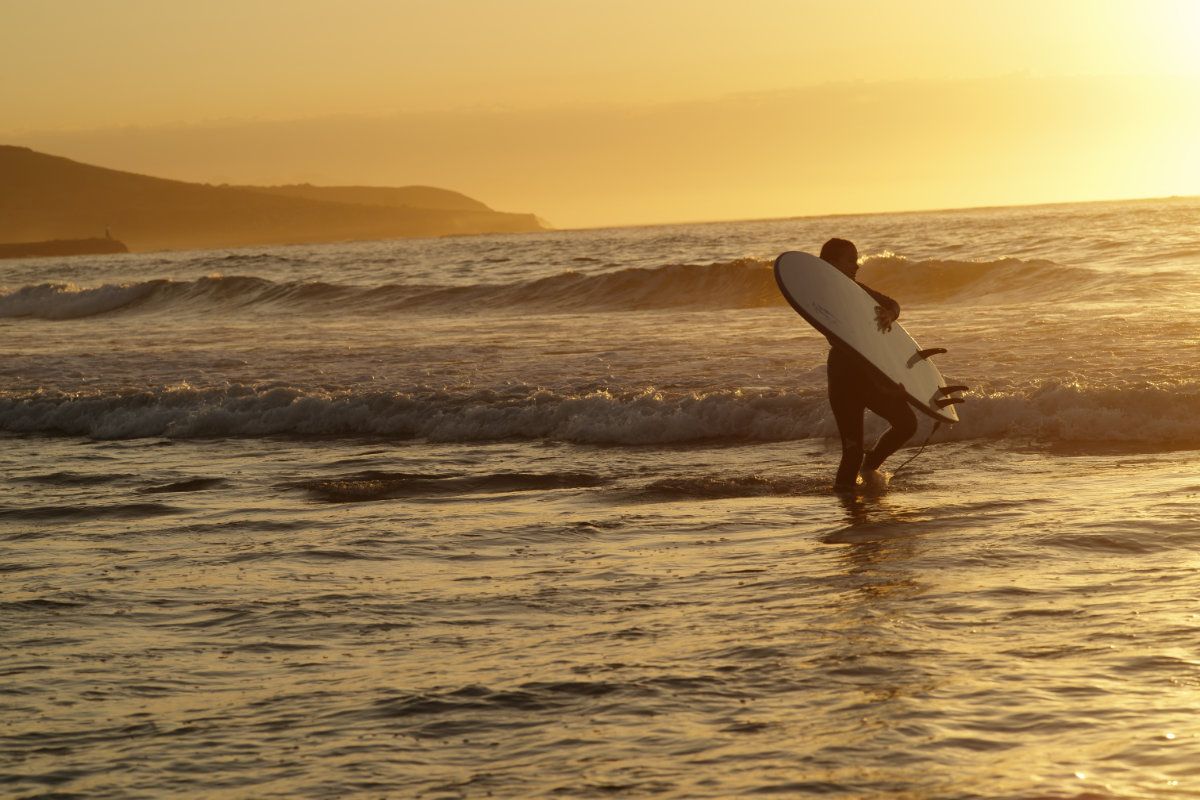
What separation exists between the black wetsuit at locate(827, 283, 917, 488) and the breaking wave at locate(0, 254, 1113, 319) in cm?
1604

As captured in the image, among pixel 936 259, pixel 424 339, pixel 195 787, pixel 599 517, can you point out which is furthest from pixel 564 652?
pixel 936 259

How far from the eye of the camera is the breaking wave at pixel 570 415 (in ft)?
38.5

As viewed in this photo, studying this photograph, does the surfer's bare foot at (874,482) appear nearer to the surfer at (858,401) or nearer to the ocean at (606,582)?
the surfer at (858,401)

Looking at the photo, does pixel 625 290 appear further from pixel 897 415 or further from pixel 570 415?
pixel 897 415

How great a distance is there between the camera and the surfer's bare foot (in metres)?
9.69

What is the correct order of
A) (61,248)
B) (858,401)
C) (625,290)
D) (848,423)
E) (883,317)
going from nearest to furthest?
1. (883,317)
2. (858,401)
3. (848,423)
4. (625,290)
5. (61,248)

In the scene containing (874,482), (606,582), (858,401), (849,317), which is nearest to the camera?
(606,582)

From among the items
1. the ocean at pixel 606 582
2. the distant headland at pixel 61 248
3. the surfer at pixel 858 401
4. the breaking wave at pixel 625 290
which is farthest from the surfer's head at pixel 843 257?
the distant headland at pixel 61 248

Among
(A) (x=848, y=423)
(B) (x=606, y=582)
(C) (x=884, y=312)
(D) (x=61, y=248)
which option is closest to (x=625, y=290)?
(A) (x=848, y=423)

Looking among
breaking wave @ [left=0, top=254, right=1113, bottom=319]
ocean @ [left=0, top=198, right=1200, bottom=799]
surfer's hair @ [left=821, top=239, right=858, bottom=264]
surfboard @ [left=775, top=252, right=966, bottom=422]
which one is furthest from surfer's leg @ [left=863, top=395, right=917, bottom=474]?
breaking wave @ [left=0, top=254, right=1113, bottom=319]

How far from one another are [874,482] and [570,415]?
4721 millimetres

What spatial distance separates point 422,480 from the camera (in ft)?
36.6

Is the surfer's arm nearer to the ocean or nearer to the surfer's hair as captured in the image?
the surfer's hair

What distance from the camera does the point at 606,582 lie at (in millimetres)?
7246
